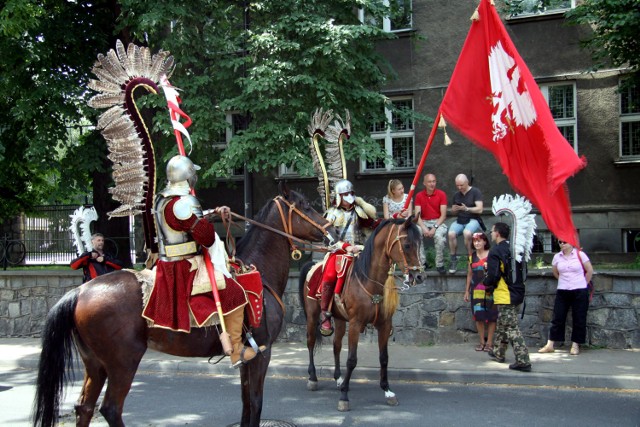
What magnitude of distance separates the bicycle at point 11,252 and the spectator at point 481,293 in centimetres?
1000

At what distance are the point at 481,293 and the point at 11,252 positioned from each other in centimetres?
1041

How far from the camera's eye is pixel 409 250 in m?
7.20

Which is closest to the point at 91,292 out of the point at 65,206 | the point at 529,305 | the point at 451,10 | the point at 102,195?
the point at 529,305

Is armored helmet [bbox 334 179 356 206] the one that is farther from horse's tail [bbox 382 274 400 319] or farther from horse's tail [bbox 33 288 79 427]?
horse's tail [bbox 33 288 79 427]

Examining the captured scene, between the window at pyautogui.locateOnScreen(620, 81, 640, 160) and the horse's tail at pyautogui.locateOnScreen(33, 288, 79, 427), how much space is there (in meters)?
14.6

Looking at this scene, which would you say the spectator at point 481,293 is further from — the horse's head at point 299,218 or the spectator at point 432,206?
the horse's head at point 299,218

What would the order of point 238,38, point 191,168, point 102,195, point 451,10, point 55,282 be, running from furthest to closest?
point 451,10
point 102,195
point 55,282
point 238,38
point 191,168

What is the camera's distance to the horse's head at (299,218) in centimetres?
638

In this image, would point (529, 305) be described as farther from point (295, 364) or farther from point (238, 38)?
point (238, 38)

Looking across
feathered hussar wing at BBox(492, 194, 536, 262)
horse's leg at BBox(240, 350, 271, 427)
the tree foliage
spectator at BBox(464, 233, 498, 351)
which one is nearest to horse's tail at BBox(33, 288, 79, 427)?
horse's leg at BBox(240, 350, 271, 427)

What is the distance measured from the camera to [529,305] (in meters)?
10.3

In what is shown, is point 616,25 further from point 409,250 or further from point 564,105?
point 409,250

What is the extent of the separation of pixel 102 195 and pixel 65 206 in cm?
183

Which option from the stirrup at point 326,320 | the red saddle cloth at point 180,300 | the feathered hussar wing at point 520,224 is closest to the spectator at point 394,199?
the feathered hussar wing at point 520,224
